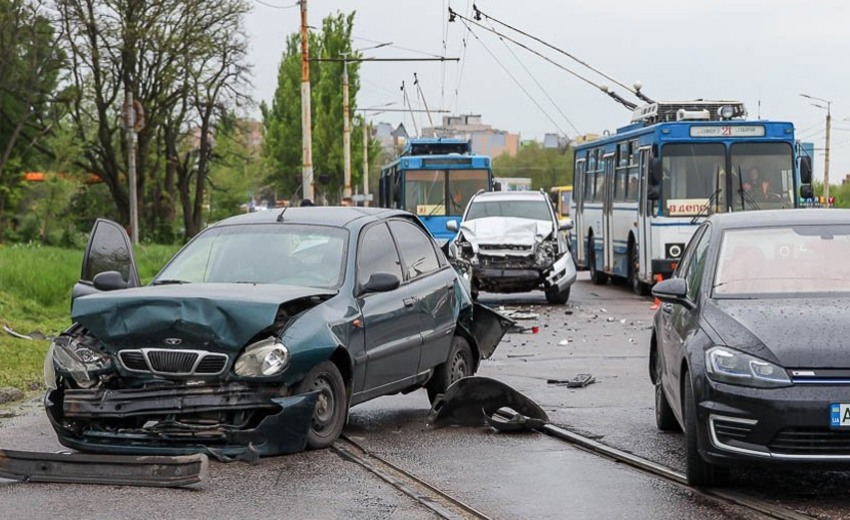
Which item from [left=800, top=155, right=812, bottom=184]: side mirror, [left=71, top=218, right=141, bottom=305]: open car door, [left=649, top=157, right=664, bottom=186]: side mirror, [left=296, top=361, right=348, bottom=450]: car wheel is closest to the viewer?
[left=296, top=361, right=348, bottom=450]: car wheel

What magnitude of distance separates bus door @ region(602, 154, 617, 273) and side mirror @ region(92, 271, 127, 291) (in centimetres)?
1999

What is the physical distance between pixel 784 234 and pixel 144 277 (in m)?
20.8

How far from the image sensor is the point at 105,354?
8.97 meters

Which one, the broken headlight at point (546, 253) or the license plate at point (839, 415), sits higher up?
the license plate at point (839, 415)

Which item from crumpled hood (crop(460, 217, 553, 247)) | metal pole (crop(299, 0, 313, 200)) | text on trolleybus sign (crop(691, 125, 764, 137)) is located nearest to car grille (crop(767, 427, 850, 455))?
crumpled hood (crop(460, 217, 553, 247))

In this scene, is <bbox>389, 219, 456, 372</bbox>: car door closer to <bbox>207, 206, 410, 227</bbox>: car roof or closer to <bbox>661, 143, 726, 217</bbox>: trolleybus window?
<bbox>207, 206, 410, 227</bbox>: car roof

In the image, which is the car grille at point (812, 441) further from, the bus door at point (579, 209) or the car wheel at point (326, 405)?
the bus door at point (579, 209)

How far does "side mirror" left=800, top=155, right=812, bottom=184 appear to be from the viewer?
23.3m

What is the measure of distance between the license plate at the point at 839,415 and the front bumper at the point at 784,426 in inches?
0.8

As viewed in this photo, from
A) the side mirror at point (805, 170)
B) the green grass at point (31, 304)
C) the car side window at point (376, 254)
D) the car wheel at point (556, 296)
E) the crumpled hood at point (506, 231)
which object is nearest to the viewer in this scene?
the car side window at point (376, 254)

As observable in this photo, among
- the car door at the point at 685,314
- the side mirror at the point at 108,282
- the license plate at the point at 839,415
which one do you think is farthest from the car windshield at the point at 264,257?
the license plate at the point at 839,415

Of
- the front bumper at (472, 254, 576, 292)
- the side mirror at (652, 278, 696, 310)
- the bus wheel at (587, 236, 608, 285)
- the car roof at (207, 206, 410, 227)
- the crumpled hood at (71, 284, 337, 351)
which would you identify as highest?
the car roof at (207, 206, 410, 227)

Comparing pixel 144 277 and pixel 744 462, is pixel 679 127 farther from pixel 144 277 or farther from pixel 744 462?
pixel 744 462

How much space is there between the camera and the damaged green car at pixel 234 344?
28.7ft
